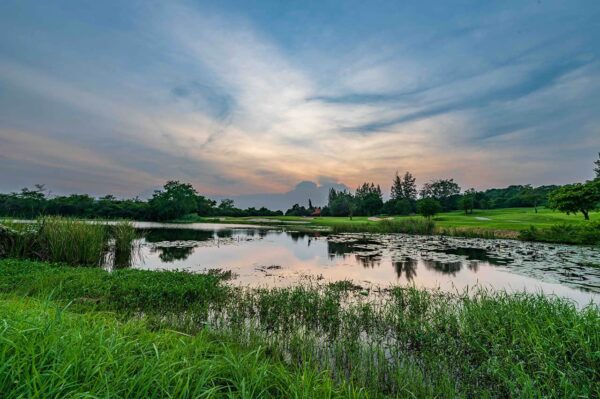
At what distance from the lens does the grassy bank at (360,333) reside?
4180 mm

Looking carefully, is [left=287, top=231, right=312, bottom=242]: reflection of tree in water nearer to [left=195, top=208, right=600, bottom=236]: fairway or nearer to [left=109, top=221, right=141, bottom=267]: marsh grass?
[left=195, top=208, right=600, bottom=236]: fairway

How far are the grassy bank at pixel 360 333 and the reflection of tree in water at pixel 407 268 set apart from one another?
4.47 metres

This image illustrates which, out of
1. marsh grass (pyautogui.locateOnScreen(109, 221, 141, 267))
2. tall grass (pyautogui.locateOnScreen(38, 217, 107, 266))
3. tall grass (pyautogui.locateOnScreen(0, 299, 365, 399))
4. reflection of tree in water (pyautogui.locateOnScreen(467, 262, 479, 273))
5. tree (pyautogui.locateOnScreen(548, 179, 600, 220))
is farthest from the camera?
tree (pyautogui.locateOnScreen(548, 179, 600, 220))

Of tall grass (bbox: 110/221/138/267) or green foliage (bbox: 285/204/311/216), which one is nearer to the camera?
tall grass (bbox: 110/221/138/267)

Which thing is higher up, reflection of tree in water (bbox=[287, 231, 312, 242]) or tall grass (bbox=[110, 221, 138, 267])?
tall grass (bbox=[110, 221, 138, 267])

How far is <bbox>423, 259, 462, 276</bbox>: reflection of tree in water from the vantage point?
589 inches

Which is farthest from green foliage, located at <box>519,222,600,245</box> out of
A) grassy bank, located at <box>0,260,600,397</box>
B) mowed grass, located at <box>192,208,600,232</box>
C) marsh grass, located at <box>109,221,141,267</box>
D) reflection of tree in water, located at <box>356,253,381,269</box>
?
marsh grass, located at <box>109,221,141,267</box>

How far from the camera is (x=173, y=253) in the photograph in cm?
1989

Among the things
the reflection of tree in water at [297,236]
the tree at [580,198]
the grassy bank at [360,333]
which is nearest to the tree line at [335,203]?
the tree at [580,198]

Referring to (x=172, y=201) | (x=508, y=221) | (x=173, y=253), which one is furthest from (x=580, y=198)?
(x=172, y=201)

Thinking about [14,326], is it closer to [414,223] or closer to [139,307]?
[139,307]

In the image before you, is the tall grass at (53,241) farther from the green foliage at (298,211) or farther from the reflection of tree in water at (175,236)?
the green foliage at (298,211)

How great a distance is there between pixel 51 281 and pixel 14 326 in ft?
23.5

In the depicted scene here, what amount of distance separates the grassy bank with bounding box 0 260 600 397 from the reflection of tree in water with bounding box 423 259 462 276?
21.6ft
